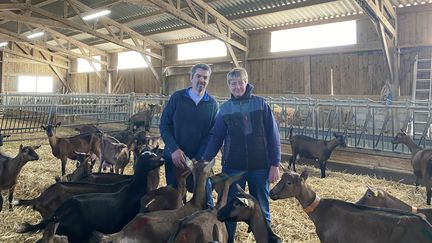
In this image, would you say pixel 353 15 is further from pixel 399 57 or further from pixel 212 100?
pixel 212 100

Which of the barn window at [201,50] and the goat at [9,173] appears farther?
the barn window at [201,50]

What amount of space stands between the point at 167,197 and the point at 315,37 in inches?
520

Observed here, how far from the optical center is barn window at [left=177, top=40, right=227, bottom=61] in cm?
1908

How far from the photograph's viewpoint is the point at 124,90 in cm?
2466

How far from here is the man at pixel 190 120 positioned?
12.7ft

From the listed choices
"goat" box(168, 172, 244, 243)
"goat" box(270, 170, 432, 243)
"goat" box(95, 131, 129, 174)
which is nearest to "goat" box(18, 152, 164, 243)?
"goat" box(168, 172, 244, 243)

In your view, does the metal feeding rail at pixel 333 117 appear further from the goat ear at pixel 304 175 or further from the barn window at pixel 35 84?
the barn window at pixel 35 84

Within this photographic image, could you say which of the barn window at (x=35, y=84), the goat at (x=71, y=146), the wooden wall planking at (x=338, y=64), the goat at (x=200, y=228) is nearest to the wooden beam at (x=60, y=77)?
the barn window at (x=35, y=84)

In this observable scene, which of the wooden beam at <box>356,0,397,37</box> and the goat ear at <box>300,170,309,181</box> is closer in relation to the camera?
the goat ear at <box>300,170,309,181</box>

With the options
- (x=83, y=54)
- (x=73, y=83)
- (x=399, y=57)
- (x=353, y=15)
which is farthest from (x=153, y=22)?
(x=73, y=83)

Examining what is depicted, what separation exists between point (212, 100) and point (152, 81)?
19.5 meters

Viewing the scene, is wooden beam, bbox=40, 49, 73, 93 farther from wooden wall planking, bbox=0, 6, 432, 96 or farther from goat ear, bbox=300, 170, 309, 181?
goat ear, bbox=300, 170, 309, 181

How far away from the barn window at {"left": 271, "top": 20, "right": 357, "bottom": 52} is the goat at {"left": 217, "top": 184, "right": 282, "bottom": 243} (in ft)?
41.7

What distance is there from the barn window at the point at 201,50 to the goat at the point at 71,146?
12115mm
